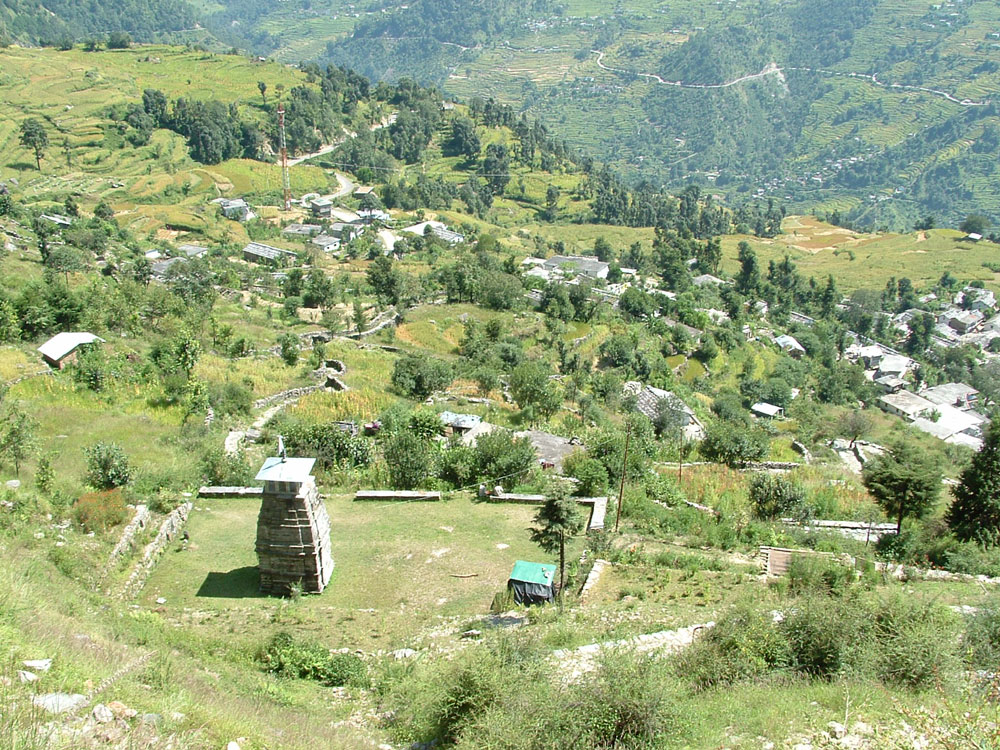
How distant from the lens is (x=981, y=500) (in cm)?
1652

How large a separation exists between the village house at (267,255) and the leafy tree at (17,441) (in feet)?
141

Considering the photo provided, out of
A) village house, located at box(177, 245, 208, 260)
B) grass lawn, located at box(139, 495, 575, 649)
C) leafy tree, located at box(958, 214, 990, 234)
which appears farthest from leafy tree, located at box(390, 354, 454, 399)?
leafy tree, located at box(958, 214, 990, 234)

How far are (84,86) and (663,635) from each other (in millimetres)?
100282

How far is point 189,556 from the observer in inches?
598

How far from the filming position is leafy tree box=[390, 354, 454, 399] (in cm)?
2777

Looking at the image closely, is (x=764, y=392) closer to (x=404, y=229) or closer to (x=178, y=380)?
(x=178, y=380)

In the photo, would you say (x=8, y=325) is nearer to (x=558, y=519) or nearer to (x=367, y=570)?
(x=367, y=570)

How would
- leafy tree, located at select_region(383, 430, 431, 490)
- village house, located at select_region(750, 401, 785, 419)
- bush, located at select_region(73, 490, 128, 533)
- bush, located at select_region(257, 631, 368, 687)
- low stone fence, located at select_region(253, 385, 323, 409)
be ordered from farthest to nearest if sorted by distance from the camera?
village house, located at select_region(750, 401, 785, 419), low stone fence, located at select_region(253, 385, 323, 409), leafy tree, located at select_region(383, 430, 431, 490), bush, located at select_region(73, 490, 128, 533), bush, located at select_region(257, 631, 368, 687)

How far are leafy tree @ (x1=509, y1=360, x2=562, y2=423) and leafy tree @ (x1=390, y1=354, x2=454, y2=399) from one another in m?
2.80

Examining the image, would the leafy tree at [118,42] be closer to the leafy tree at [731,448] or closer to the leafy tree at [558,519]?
the leafy tree at [731,448]

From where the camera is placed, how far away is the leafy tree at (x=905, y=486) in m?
16.6

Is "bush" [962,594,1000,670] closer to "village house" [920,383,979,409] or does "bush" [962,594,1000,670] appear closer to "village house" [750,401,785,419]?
"village house" [750,401,785,419]

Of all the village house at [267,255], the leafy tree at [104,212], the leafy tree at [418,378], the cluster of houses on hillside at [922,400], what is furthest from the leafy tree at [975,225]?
the leafy tree at [104,212]

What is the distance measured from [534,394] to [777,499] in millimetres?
10667
